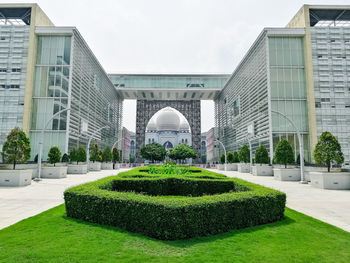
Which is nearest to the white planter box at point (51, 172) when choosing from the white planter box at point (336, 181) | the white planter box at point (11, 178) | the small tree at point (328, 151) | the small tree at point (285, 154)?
the white planter box at point (11, 178)

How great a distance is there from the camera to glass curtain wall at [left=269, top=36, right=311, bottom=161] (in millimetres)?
35469

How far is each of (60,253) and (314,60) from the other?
4212 cm

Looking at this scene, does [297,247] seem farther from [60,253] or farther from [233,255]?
[60,253]

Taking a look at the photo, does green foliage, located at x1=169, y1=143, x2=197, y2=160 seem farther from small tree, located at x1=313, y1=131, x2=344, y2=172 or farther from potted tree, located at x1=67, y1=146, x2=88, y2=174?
small tree, located at x1=313, y1=131, x2=344, y2=172

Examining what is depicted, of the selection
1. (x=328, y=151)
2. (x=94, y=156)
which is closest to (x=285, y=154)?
(x=328, y=151)

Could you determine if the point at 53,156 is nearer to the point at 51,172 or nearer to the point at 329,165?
the point at 51,172

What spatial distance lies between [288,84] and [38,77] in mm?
39389

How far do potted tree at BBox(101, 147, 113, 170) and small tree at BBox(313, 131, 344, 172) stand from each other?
3516cm

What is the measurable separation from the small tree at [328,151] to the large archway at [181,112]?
57.8 m

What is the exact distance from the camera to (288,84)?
1437 inches

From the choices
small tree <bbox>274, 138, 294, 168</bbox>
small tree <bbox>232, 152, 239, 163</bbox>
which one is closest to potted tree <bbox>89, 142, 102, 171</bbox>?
small tree <bbox>232, 152, 239, 163</bbox>

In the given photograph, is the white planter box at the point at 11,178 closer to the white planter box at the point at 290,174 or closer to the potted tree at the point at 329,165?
the potted tree at the point at 329,165

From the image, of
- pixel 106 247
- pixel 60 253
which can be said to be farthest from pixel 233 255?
pixel 60 253

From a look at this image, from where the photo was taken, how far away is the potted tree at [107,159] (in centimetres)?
4405
